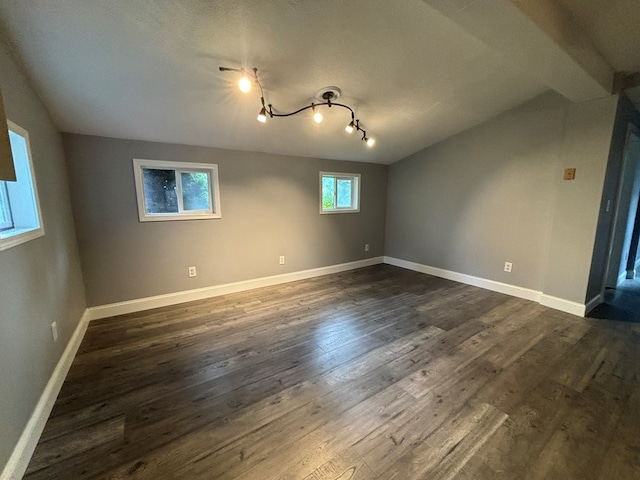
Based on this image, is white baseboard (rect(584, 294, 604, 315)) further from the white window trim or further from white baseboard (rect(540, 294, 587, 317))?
the white window trim

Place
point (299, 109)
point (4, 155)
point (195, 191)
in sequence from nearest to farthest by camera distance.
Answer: point (4, 155)
point (299, 109)
point (195, 191)

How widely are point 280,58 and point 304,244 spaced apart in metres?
2.77

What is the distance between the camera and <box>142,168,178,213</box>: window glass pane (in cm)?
317

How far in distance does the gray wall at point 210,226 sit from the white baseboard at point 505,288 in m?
1.17

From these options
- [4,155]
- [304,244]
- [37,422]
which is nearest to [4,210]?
[4,155]

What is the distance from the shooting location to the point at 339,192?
15.8ft

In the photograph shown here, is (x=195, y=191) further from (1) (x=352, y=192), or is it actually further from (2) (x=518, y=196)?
(2) (x=518, y=196)

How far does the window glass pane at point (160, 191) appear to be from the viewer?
3.17 metres

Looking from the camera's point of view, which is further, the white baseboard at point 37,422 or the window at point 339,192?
the window at point 339,192

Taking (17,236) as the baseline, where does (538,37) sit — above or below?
above

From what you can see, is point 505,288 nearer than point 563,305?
No

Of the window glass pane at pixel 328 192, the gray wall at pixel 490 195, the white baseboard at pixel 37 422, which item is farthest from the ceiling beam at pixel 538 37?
the white baseboard at pixel 37 422

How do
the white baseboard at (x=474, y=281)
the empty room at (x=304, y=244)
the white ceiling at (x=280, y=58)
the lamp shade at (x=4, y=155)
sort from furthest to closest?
the white baseboard at (x=474, y=281), the white ceiling at (x=280, y=58), the empty room at (x=304, y=244), the lamp shade at (x=4, y=155)

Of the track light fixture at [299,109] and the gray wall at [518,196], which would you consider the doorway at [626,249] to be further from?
the track light fixture at [299,109]
